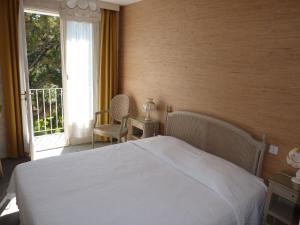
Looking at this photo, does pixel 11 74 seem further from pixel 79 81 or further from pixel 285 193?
pixel 285 193

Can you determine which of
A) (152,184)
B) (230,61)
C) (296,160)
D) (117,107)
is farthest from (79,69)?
(296,160)

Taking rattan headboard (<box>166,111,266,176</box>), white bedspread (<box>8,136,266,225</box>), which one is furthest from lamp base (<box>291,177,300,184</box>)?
rattan headboard (<box>166,111,266,176</box>)

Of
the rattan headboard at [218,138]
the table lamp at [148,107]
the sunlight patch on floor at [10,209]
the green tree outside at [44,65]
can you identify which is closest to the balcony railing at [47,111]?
the green tree outside at [44,65]

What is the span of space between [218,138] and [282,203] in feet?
2.93

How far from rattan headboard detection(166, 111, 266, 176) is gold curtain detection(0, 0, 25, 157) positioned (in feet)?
7.92

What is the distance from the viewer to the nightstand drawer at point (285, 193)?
1.82 metres

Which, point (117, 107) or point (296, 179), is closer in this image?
point (296, 179)

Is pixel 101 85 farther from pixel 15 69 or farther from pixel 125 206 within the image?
pixel 125 206

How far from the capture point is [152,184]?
6.64 ft

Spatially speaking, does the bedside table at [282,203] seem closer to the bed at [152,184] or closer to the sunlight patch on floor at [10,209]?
the bed at [152,184]

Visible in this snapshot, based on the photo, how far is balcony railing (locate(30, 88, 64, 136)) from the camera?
206 inches

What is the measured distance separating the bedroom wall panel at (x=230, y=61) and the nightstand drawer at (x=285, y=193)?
38 cm

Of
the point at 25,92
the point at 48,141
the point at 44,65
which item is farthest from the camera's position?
the point at 44,65

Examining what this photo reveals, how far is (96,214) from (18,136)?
2794 mm
